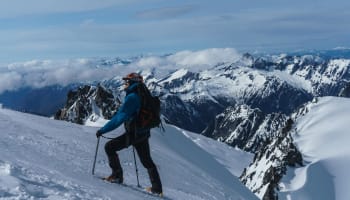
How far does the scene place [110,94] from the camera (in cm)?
10038

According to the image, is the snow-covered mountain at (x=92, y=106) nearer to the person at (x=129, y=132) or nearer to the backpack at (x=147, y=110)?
the person at (x=129, y=132)

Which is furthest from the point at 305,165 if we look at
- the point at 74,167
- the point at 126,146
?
the point at 126,146

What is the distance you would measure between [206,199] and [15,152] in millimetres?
Result: 7632

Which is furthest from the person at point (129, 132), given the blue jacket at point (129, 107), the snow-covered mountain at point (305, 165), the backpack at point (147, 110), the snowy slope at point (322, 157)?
the snowy slope at point (322, 157)

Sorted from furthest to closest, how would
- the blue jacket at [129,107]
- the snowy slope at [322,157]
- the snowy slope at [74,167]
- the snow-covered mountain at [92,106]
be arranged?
the snowy slope at [322,157] → the snow-covered mountain at [92,106] → the blue jacket at [129,107] → the snowy slope at [74,167]

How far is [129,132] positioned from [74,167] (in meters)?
3.20

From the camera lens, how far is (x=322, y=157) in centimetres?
14300

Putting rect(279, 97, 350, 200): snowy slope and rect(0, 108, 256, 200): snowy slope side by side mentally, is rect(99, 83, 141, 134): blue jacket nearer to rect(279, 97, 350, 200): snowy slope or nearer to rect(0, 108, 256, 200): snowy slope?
rect(0, 108, 256, 200): snowy slope

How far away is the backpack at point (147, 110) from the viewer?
13.0 m

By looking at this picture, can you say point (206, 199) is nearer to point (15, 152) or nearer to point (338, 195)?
point (15, 152)

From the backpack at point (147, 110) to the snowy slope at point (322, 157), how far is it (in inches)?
3988

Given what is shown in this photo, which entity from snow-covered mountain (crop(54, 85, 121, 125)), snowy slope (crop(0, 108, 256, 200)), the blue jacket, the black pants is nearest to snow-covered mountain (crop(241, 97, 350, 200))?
snow-covered mountain (crop(54, 85, 121, 125))

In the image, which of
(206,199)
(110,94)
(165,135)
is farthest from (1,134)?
(110,94)

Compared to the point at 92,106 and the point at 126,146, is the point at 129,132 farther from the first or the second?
the point at 92,106
